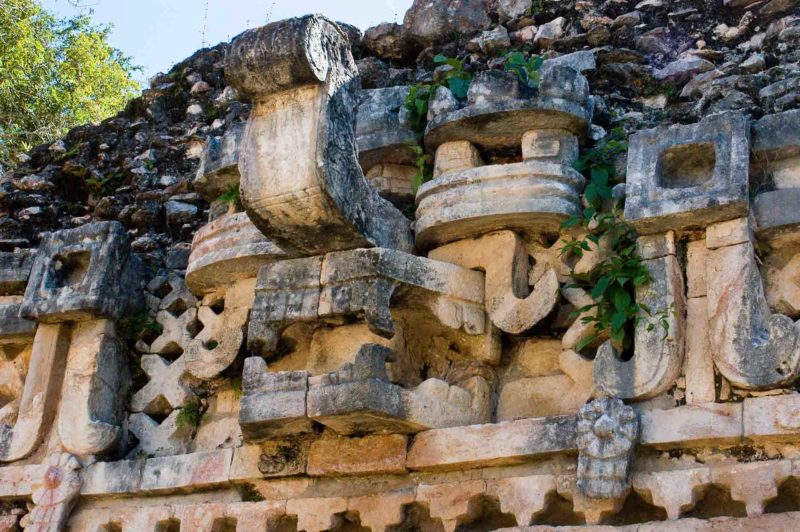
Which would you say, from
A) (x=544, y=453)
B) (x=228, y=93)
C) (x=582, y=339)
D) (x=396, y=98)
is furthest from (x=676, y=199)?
(x=228, y=93)

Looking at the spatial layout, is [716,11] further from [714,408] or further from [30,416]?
[30,416]

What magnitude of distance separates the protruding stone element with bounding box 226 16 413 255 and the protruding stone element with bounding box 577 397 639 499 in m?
1.32

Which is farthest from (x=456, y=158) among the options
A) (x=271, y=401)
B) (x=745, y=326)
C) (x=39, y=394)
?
(x=39, y=394)

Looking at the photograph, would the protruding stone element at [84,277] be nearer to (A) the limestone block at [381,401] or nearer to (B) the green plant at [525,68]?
(A) the limestone block at [381,401]

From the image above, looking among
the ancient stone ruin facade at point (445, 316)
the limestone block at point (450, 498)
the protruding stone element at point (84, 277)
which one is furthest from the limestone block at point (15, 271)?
the limestone block at point (450, 498)

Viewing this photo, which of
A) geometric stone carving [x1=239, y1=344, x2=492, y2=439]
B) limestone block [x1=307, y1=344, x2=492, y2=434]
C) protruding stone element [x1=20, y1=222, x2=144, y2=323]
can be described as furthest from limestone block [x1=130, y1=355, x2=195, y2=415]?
limestone block [x1=307, y1=344, x2=492, y2=434]

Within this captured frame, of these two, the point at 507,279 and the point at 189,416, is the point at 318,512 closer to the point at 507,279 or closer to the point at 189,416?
the point at 189,416

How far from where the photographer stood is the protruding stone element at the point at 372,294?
5.62 meters

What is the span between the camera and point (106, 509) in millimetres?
6254

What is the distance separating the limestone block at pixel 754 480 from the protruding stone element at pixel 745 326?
290mm

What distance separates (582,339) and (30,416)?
109 inches

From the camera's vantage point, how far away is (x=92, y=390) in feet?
21.1

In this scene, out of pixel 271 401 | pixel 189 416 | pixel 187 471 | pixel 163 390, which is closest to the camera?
pixel 271 401

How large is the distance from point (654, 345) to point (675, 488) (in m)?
0.57
